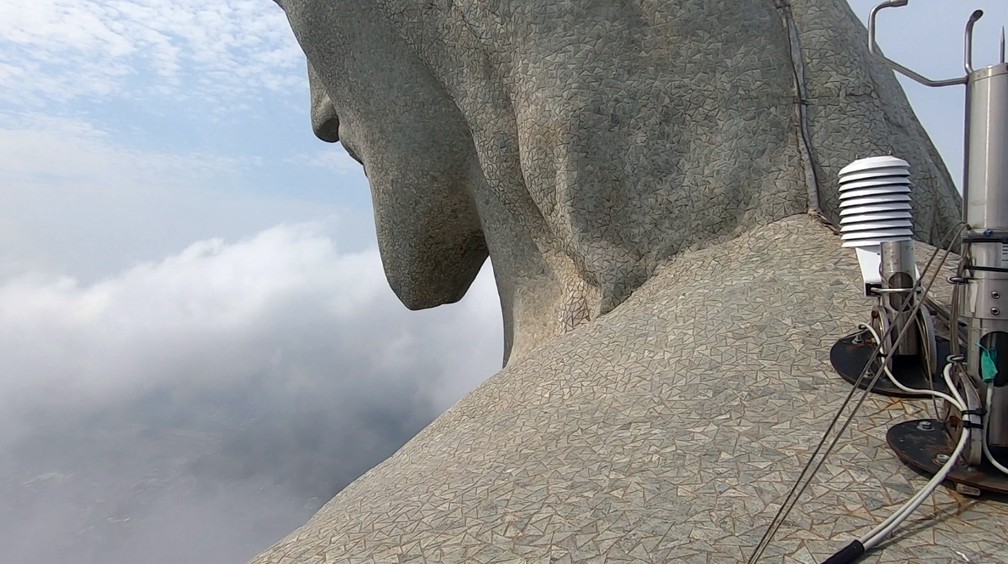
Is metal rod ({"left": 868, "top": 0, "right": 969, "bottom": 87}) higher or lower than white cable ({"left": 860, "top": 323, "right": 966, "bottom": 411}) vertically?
higher

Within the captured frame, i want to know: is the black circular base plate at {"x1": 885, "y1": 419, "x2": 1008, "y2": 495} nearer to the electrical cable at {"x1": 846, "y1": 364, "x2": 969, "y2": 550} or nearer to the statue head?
the electrical cable at {"x1": 846, "y1": 364, "x2": 969, "y2": 550}

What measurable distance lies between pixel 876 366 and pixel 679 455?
725 millimetres

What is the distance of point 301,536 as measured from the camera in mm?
2652

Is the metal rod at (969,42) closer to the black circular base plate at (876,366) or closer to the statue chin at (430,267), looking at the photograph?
the black circular base plate at (876,366)

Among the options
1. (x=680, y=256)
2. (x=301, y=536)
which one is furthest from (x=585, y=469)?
(x=680, y=256)

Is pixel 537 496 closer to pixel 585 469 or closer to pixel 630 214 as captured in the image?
pixel 585 469

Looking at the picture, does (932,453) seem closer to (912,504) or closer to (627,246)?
(912,504)

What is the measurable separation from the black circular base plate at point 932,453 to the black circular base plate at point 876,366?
16 cm

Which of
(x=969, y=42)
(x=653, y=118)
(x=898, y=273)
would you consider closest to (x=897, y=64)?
(x=969, y=42)

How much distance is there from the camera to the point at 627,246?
157 inches

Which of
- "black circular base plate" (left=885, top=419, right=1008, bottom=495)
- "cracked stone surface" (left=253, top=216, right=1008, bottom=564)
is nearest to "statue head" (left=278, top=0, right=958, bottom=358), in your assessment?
"cracked stone surface" (left=253, top=216, right=1008, bottom=564)

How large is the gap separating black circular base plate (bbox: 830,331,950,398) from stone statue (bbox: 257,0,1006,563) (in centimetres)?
6

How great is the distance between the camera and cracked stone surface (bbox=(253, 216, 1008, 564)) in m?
2.02

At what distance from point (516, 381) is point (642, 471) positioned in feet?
3.91
